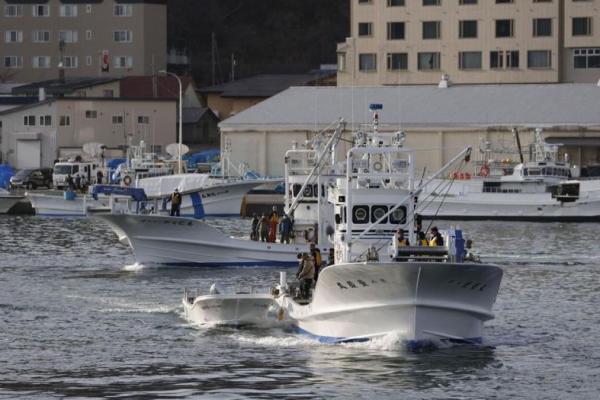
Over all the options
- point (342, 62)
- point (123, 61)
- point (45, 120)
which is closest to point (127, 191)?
point (342, 62)

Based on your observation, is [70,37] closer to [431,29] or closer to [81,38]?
[81,38]

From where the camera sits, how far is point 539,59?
128625mm

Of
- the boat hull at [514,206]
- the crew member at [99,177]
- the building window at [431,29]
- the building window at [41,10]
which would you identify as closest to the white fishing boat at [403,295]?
the boat hull at [514,206]

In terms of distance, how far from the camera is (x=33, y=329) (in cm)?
4819

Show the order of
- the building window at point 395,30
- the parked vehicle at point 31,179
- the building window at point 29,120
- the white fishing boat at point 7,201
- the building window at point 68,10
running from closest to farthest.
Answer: the white fishing boat at point 7,201 < the parked vehicle at point 31,179 < the building window at point 395,30 < the building window at point 29,120 < the building window at point 68,10

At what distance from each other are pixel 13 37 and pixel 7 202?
63490 mm

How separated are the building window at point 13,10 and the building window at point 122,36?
401 inches

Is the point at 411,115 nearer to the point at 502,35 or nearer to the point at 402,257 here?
the point at 502,35

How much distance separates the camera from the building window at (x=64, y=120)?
445 feet

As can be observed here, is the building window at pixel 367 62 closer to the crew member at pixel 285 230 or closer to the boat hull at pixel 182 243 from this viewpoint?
the boat hull at pixel 182 243

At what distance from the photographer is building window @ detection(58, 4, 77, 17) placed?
543ft

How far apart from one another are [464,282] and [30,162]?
98.2 meters

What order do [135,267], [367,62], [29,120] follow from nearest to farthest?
[135,267] → [367,62] → [29,120]

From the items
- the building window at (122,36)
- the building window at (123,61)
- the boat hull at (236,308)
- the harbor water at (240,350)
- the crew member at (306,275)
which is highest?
the building window at (122,36)
